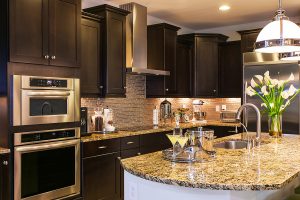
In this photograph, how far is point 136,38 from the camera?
466 centimetres

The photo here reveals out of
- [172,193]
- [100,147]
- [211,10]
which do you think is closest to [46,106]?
[100,147]

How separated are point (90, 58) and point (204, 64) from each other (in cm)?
273

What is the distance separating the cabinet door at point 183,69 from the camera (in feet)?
18.6

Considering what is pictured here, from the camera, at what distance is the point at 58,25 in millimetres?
3191

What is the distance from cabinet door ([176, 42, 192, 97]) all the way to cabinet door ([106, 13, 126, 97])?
1.56 meters

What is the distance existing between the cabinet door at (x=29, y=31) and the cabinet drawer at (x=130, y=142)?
1397 millimetres

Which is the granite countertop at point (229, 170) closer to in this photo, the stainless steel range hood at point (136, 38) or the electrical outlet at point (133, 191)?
the electrical outlet at point (133, 191)

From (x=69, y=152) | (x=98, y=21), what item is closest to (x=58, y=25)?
(x=98, y=21)

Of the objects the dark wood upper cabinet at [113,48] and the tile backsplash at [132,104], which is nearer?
the dark wood upper cabinet at [113,48]

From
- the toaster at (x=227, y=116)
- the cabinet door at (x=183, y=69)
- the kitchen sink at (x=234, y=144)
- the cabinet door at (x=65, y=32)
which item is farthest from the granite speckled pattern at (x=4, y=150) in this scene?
the toaster at (x=227, y=116)

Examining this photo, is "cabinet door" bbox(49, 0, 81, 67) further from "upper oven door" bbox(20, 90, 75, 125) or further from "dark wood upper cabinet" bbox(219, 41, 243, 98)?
"dark wood upper cabinet" bbox(219, 41, 243, 98)

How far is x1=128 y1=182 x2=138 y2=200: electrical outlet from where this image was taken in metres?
1.99

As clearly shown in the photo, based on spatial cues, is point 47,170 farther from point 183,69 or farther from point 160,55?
point 183,69

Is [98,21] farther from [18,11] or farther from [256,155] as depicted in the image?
[256,155]
